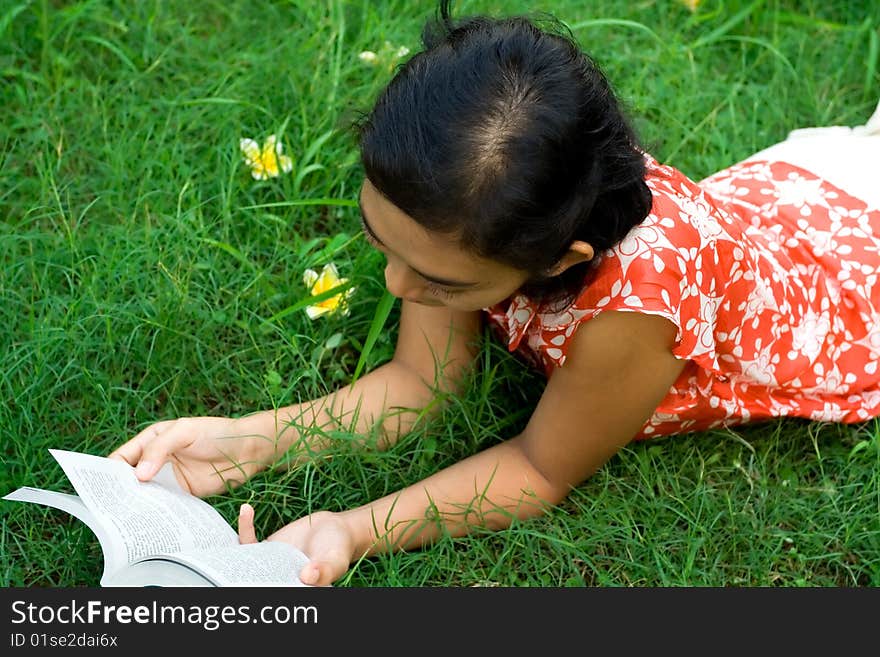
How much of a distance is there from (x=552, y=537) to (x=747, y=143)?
106 centimetres

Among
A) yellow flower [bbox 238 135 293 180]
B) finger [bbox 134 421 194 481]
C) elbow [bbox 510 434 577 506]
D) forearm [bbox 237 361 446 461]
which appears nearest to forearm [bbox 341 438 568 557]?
elbow [bbox 510 434 577 506]

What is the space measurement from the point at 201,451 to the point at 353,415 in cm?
26

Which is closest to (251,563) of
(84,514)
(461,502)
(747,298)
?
(84,514)

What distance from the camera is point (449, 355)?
1.88 meters

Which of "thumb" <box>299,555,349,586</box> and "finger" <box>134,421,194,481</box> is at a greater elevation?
"finger" <box>134,421,194,481</box>

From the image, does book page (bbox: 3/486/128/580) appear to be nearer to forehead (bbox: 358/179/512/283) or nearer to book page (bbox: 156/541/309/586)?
book page (bbox: 156/541/309/586)

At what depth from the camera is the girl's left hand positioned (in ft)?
5.14

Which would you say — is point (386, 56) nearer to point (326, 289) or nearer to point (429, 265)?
point (326, 289)

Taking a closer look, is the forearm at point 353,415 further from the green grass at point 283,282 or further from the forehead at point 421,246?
the forehead at point 421,246

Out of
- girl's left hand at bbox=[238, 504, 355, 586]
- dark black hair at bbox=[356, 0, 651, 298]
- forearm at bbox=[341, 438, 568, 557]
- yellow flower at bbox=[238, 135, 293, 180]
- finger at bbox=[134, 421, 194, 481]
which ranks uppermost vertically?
dark black hair at bbox=[356, 0, 651, 298]

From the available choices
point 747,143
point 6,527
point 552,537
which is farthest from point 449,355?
point 747,143

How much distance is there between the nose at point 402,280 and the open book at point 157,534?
16.2 inches

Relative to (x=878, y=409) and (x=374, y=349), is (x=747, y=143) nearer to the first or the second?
(x=878, y=409)

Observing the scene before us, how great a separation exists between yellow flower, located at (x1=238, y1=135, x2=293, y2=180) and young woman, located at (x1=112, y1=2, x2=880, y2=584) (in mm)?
463
